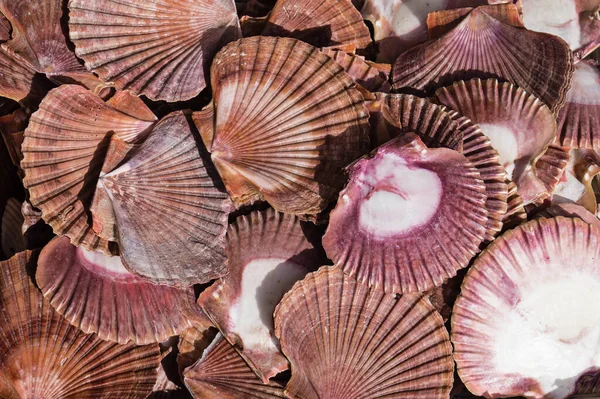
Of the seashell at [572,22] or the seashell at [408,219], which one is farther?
the seashell at [572,22]

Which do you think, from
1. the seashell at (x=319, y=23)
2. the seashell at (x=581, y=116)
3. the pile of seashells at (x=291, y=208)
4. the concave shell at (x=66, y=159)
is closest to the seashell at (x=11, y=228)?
the pile of seashells at (x=291, y=208)

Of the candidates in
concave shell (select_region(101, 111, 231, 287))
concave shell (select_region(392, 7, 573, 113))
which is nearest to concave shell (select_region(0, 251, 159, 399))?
concave shell (select_region(101, 111, 231, 287))

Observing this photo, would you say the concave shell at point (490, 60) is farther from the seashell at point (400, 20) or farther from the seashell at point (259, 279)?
the seashell at point (259, 279)

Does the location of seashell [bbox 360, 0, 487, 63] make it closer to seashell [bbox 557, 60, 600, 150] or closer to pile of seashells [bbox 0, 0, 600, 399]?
pile of seashells [bbox 0, 0, 600, 399]

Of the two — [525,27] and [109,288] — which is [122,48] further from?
[525,27]

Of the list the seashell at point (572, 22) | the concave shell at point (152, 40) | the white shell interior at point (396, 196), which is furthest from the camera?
the seashell at point (572, 22)

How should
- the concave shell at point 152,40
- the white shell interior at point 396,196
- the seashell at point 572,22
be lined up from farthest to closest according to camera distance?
the seashell at point 572,22, the concave shell at point 152,40, the white shell interior at point 396,196

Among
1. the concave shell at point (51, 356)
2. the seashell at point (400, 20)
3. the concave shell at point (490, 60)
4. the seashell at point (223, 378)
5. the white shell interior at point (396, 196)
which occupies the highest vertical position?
the seashell at point (400, 20)

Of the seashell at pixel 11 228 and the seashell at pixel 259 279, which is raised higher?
the seashell at pixel 11 228
